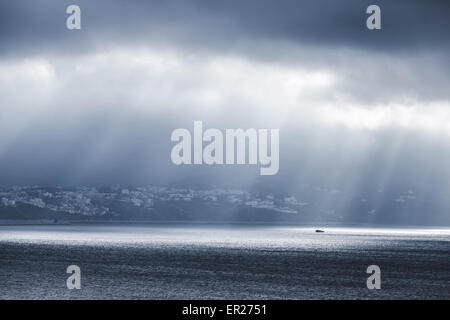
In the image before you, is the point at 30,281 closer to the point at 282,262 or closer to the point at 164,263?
the point at 164,263

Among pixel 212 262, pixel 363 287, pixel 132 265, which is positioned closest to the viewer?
pixel 363 287

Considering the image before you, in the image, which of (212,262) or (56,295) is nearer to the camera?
(56,295)

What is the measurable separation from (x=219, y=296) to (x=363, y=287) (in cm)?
2686

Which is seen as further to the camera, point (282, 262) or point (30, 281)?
point (282, 262)

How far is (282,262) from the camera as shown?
14362cm
